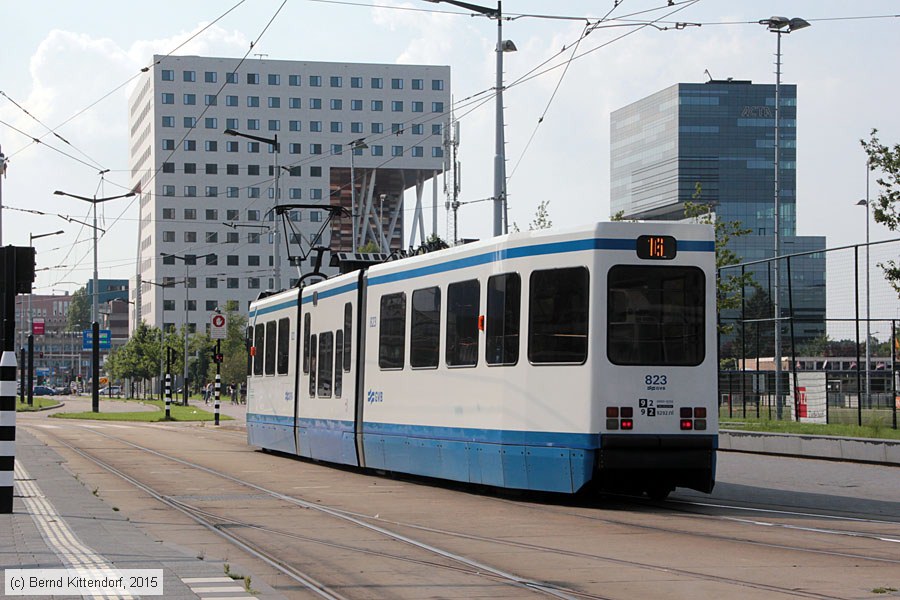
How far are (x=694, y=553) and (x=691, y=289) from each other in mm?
4680

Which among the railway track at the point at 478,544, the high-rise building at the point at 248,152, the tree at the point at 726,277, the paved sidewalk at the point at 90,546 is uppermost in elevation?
the high-rise building at the point at 248,152

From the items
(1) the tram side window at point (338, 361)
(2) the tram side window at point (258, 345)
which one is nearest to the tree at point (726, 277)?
(1) the tram side window at point (338, 361)

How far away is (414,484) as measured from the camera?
18141 mm

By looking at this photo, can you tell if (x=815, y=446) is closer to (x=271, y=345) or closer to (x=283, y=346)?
(x=283, y=346)

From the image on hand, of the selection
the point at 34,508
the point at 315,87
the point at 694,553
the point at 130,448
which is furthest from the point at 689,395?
the point at 315,87

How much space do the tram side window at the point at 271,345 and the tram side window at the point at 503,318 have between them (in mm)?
10465

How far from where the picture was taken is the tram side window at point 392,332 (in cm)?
1797

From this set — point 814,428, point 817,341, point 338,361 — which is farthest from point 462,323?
point 817,341

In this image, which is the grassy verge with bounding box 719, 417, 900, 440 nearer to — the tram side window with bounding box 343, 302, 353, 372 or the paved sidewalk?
the tram side window with bounding box 343, 302, 353, 372

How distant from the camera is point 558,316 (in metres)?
14.5

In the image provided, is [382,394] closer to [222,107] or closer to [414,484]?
[414,484]

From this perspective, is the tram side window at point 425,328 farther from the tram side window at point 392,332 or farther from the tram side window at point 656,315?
the tram side window at point 656,315

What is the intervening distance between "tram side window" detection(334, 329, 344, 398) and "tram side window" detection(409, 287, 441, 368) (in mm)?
3064

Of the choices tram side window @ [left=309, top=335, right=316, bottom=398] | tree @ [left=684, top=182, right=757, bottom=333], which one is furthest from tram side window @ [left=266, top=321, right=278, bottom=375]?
tree @ [left=684, top=182, right=757, bottom=333]
